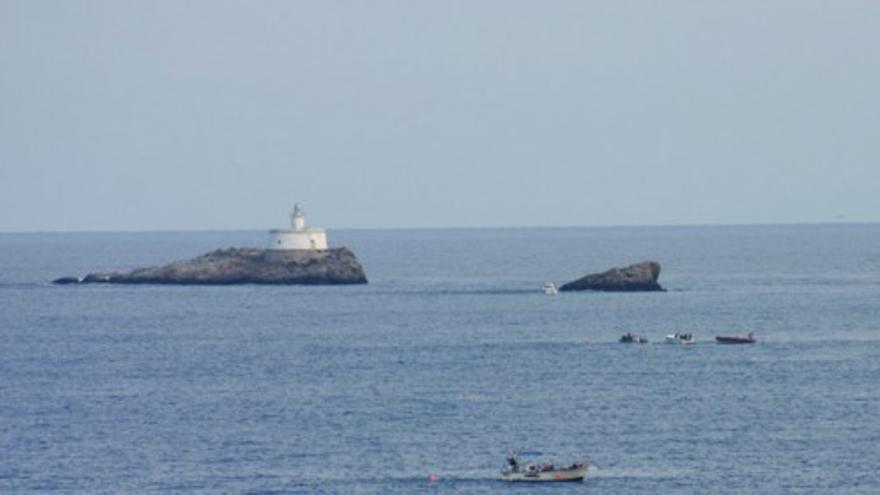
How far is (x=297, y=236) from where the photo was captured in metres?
180

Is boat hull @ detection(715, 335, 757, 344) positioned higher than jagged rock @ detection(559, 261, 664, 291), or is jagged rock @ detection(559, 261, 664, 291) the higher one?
jagged rock @ detection(559, 261, 664, 291)

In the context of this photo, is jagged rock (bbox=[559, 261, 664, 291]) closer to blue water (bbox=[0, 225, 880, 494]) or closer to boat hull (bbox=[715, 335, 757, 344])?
blue water (bbox=[0, 225, 880, 494])

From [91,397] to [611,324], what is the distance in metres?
50.5

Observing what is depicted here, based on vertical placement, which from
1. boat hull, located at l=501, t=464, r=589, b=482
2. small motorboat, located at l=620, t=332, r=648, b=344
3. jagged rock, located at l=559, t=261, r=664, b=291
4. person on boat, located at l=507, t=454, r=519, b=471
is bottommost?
boat hull, located at l=501, t=464, r=589, b=482

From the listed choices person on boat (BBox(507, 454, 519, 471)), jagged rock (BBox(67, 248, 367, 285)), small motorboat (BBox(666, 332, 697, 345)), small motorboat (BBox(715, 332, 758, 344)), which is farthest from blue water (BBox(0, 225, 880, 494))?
jagged rock (BBox(67, 248, 367, 285))

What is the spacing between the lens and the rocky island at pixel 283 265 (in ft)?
598

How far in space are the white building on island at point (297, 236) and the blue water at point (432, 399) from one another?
24072 mm

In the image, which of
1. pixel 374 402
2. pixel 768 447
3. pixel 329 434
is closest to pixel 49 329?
pixel 374 402

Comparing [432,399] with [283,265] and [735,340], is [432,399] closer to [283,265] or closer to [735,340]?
[735,340]

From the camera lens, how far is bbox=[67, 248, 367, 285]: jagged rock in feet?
611

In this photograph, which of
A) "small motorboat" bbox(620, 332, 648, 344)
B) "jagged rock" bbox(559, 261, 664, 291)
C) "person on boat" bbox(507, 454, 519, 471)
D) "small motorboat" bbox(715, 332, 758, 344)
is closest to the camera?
"person on boat" bbox(507, 454, 519, 471)

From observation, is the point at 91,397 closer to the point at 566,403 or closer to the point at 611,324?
the point at 566,403

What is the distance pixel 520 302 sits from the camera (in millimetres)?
164000

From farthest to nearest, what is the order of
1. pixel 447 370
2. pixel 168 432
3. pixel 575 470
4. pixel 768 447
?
pixel 447 370 < pixel 168 432 < pixel 768 447 < pixel 575 470
